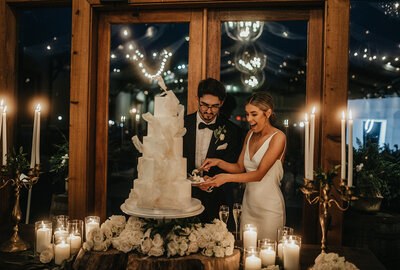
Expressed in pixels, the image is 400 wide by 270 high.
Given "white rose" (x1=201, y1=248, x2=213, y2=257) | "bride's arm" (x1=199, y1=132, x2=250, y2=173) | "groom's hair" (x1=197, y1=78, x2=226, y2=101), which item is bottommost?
"white rose" (x1=201, y1=248, x2=213, y2=257)

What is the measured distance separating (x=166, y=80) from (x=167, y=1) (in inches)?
30.7

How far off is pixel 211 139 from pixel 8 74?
2.38 metres

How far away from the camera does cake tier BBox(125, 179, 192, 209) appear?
2109 millimetres

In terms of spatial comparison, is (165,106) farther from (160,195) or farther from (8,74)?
(8,74)

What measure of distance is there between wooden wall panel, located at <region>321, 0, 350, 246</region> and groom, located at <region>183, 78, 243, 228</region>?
84 centimetres

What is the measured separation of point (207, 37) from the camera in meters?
3.45

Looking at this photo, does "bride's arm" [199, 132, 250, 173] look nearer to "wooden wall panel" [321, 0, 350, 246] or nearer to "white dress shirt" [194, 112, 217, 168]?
"white dress shirt" [194, 112, 217, 168]

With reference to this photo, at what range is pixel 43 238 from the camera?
2367mm

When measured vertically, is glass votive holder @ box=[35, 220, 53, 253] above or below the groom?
below

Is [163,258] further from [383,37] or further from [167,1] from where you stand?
[383,37]

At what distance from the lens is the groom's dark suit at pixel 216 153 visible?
11.1 feet

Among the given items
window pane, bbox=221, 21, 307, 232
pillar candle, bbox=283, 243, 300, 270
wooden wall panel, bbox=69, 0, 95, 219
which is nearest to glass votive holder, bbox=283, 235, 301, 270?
pillar candle, bbox=283, 243, 300, 270

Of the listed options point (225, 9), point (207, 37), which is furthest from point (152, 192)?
point (225, 9)

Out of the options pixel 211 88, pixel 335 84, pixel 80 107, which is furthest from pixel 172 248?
pixel 335 84
